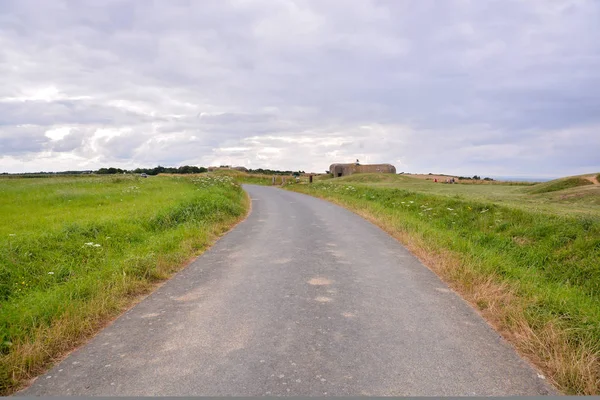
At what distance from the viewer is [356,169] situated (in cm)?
6988

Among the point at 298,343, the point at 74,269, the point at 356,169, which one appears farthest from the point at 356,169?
the point at 298,343

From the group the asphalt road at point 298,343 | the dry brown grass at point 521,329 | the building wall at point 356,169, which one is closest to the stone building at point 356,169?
the building wall at point 356,169

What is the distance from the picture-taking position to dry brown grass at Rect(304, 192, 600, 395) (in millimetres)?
3689

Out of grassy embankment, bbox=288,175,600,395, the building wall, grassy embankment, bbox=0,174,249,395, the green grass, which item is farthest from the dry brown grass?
the building wall

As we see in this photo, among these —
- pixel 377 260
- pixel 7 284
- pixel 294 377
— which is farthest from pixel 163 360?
pixel 377 260

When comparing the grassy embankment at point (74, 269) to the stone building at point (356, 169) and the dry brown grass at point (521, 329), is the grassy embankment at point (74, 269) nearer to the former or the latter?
the dry brown grass at point (521, 329)

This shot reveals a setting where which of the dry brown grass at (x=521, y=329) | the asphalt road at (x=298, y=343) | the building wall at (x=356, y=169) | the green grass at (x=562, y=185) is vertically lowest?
the asphalt road at (x=298, y=343)

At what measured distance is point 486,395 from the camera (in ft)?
11.3

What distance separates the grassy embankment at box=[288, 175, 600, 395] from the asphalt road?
1.05 ft

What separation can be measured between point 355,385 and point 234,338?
5.52 ft

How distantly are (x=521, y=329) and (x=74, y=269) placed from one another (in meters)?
8.03

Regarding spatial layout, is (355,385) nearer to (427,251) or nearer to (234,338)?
(234,338)

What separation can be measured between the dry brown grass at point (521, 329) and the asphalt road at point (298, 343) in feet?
0.61

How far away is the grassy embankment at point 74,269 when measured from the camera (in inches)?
177
